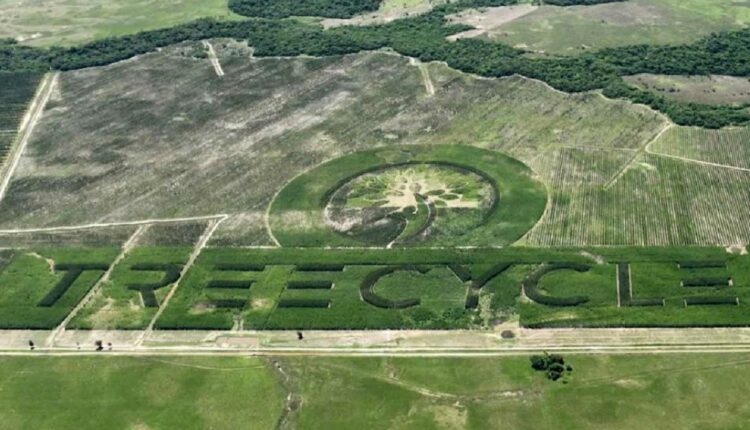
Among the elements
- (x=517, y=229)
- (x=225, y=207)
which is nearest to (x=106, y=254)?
(x=225, y=207)

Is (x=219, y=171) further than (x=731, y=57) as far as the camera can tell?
No

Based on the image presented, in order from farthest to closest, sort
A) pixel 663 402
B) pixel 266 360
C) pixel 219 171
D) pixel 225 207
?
pixel 219 171 → pixel 225 207 → pixel 266 360 → pixel 663 402

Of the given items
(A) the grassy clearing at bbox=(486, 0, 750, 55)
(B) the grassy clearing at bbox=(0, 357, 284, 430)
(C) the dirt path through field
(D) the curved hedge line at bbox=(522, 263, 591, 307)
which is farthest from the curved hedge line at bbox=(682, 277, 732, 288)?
(C) the dirt path through field

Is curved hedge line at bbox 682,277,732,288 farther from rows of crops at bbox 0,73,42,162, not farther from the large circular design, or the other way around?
rows of crops at bbox 0,73,42,162

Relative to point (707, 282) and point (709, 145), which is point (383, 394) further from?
point (709, 145)

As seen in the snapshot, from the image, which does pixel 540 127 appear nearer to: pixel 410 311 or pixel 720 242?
pixel 720 242

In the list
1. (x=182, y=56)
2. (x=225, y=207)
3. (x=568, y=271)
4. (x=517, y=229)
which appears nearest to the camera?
(x=568, y=271)

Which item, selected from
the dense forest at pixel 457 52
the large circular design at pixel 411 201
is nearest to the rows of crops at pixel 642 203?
the large circular design at pixel 411 201
